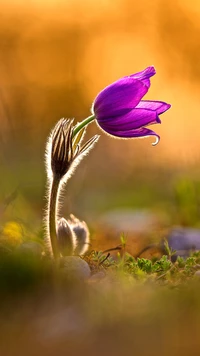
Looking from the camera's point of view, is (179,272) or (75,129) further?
(75,129)

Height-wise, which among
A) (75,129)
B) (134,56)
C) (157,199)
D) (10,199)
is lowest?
(157,199)

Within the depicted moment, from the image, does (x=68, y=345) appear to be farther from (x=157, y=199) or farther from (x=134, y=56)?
(x=134, y=56)

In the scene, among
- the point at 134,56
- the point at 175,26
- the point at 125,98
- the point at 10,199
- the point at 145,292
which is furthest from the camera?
the point at 175,26

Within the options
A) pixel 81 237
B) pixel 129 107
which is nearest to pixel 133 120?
pixel 129 107

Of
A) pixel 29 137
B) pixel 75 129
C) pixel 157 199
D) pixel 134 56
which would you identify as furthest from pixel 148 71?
pixel 134 56

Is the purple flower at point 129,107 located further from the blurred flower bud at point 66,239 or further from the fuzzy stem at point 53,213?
the blurred flower bud at point 66,239

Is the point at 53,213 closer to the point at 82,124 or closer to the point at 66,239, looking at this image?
the point at 66,239

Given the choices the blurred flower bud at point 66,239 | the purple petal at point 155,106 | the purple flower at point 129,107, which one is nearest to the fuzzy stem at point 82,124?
the purple flower at point 129,107

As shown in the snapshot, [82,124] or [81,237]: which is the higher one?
[82,124]
